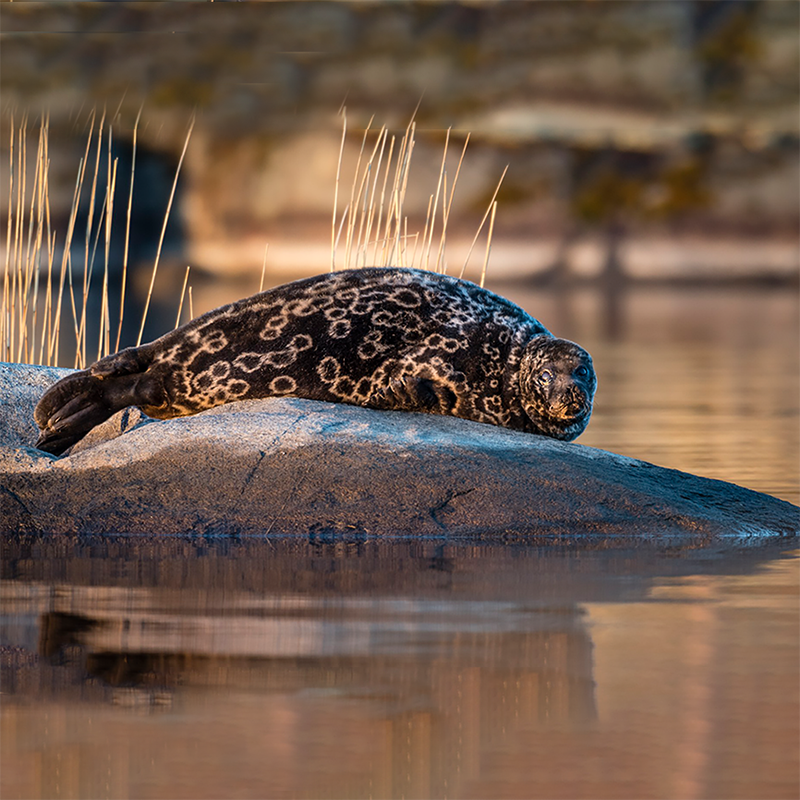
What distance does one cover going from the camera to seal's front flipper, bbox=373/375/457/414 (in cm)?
614

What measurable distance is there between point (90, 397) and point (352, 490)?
1.51 m

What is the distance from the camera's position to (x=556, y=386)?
6152mm

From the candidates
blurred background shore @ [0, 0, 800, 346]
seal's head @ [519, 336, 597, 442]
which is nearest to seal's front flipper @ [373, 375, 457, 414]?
seal's head @ [519, 336, 597, 442]

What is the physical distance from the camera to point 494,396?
6.29m

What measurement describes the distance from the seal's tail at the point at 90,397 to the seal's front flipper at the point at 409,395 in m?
0.89

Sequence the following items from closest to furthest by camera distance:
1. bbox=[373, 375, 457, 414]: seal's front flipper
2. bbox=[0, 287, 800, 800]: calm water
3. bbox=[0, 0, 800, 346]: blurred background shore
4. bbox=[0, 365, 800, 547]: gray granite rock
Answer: bbox=[0, 287, 800, 800]: calm water, bbox=[0, 365, 800, 547]: gray granite rock, bbox=[373, 375, 457, 414]: seal's front flipper, bbox=[0, 0, 800, 346]: blurred background shore

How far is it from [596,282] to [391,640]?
2710 centimetres

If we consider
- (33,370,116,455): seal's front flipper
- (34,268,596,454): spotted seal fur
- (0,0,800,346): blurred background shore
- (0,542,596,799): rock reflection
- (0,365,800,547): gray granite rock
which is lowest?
(0,542,596,799): rock reflection

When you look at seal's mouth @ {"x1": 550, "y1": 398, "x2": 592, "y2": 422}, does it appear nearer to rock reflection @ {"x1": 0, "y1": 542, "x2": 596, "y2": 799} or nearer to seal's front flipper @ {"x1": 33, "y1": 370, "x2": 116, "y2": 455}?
rock reflection @ {"x1": 0, "y1": 542, "x2": 596, "y2": 799}

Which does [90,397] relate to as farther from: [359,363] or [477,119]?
[477,119]

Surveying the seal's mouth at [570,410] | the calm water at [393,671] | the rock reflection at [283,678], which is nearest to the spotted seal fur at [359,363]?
the seal's mouth at [570,410]

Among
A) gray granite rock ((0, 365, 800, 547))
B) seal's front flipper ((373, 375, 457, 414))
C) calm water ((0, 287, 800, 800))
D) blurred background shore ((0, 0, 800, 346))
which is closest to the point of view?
calm water ((0, 287, 800, 800))

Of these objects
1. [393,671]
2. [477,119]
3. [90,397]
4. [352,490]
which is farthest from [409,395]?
[477,119]

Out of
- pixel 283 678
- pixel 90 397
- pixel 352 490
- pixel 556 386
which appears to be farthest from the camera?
pixel 90 397
